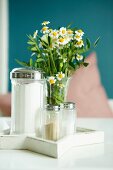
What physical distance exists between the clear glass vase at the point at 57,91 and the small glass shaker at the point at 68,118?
2cm

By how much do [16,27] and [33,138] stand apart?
7.10 feet

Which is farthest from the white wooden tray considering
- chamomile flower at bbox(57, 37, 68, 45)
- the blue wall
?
the blue wall

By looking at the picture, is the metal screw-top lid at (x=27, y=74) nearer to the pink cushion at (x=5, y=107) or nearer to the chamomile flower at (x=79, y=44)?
the chamomile flower at (x=79, y=44)

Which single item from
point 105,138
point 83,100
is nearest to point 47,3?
point 83,100

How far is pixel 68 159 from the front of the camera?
1.07 meters

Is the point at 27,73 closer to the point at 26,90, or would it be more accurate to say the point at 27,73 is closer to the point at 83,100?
the point at 26,90

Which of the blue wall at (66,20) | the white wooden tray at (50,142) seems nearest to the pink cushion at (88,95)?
the blue wall at (66,20)

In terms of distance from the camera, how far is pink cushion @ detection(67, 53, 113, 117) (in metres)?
2.64

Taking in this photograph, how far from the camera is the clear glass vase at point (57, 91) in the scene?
1223mm

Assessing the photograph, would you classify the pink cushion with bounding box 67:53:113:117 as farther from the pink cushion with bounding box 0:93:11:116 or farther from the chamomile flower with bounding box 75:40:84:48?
the chamomile flower with bounding box 75:40:84:48

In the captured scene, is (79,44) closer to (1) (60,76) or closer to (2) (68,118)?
(1) (60,76)

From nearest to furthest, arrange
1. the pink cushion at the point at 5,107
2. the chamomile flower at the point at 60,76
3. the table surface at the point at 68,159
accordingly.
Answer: the table surface at the point at 68,159 < the chamomile flower at the point at 60,76 < the pink cushion at the point at 5,107

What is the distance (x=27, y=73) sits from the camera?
1226 mm

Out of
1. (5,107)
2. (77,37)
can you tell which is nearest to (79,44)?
(77,37)
